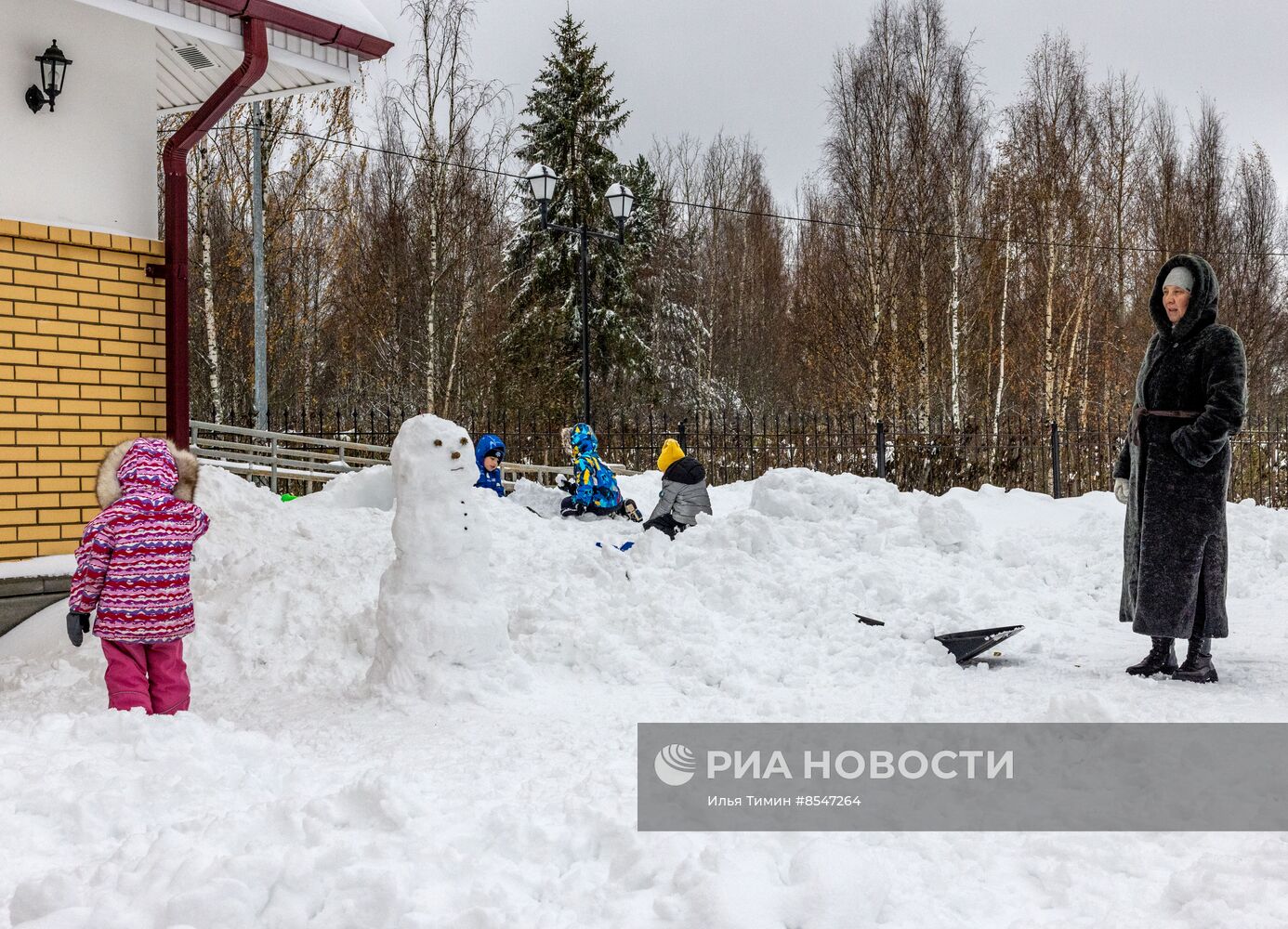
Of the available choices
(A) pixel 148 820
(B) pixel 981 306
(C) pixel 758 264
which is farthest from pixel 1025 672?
(C) pixel 758 264

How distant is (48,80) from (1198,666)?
8097mm

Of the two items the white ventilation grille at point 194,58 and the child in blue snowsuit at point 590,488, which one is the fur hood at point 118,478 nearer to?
the white ventilation grille at point 194,58

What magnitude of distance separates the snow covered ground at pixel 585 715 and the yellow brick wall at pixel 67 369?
2.99ft

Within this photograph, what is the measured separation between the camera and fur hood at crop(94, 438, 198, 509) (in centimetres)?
462

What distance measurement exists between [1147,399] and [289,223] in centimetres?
1943

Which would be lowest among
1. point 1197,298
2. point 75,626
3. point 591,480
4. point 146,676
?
A: point 146,676

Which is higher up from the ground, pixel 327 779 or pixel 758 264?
pixel 758 264

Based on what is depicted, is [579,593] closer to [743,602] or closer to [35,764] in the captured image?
[743,602]

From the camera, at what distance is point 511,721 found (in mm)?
4254

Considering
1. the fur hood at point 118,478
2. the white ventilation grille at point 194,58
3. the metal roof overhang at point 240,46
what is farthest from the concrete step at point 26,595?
the white ventilation grille at point 194,58

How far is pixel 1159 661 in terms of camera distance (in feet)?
15.6

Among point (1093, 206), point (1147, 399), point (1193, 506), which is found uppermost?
point (1093, 206)

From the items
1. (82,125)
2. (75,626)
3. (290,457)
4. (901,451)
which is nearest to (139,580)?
(75,626)

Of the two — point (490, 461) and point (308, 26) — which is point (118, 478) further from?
point (490, 461)
